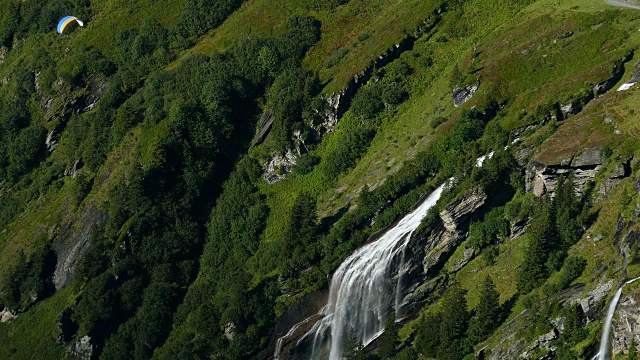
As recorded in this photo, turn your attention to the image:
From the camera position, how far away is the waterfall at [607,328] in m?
69.8

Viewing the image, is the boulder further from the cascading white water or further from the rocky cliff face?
the cascading white water

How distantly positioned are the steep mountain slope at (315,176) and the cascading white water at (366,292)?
1.17 m

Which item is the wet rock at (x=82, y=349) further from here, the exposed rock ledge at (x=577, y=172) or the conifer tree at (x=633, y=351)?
the conifer tree at (x=633, y=351)

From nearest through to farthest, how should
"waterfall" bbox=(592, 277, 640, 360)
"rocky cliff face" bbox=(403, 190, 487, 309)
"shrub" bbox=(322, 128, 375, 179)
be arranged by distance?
"waterfall" bbox=(592, 277, 640, 360) → "rocky cliff face" bbox=(403, 190, 487, 309) → "shrub" bbox=(322, 128, 375, 179)

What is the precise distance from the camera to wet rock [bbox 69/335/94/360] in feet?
360

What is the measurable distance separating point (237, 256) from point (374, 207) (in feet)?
66.4

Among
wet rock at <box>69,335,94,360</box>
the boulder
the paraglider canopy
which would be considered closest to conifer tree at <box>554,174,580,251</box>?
the boulder

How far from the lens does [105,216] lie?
121m

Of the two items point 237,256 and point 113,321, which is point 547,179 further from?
point 113,321

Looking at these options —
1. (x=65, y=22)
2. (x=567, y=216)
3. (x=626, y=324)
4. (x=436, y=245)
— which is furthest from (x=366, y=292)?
(x=65, y=22)

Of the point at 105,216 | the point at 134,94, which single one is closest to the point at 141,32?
the point at 134,94

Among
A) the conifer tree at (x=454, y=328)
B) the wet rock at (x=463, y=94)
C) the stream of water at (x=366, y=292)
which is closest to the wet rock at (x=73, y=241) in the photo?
the stream of water at (x=366, y=292)

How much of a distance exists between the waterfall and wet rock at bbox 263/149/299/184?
181 feet

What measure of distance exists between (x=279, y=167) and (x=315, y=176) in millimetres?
6183
